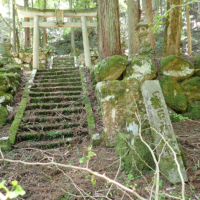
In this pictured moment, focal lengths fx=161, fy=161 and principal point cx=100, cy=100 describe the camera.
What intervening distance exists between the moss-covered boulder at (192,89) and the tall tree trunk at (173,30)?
1.14 m

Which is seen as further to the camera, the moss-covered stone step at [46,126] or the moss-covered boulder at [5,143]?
the moss-covered stone step at [46,126]

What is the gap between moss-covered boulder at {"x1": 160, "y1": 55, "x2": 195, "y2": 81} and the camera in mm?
4645

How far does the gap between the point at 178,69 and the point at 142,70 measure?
1.09 meters

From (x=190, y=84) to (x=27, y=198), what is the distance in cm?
471

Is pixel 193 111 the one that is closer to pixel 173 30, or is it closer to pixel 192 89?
pixel 192 89

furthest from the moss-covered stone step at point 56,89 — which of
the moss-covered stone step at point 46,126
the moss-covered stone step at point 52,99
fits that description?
the moss-covered stone step at point 46,126

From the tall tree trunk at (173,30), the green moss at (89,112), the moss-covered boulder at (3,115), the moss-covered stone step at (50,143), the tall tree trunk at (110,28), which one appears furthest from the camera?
the tall tree trunk at (110,28)

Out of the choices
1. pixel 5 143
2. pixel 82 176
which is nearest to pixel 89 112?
pixel 5 143

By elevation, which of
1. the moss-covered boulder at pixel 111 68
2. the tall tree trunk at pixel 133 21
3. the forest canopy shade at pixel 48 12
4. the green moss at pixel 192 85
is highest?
the forest canopy shade at pixel 48 12

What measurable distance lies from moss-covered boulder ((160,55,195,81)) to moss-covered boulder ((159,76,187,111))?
174mm

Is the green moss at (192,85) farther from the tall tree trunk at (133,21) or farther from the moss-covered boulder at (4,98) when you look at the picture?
the moss-covered boulder at (4,98)

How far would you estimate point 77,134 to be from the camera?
4051 millimetres

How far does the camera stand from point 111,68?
4594mm

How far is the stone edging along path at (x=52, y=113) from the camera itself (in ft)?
12.8
